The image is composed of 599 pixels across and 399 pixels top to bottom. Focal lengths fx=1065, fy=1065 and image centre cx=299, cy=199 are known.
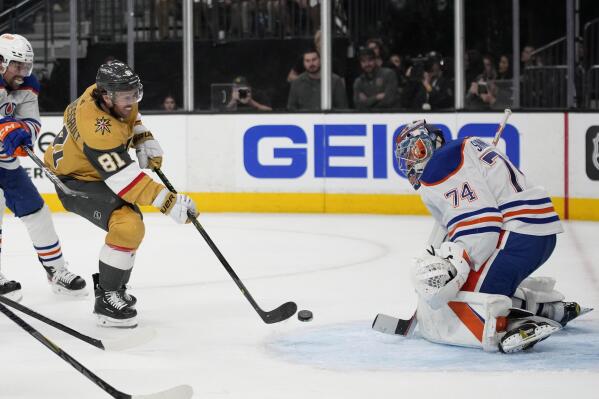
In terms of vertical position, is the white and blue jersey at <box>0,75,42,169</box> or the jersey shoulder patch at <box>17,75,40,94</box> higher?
the jersey shoulder patch at <box>17,75,40,94</box>

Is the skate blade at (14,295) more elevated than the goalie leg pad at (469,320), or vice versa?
the goalie leg pad at (469,320)

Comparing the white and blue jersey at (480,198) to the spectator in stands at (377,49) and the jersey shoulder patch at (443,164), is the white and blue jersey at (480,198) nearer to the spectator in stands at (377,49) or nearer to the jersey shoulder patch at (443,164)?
the jersey shoulder patch at (443,164)

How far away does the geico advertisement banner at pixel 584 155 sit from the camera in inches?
273

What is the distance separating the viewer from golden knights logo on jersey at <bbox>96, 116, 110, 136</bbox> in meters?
3.66

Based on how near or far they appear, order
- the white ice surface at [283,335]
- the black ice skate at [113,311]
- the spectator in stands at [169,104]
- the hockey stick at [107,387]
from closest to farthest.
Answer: the hockey stick at [107,387] → the white ice surface at [283,335] → the black ice skate at [113,311] → the spectator in stands at [169,104]

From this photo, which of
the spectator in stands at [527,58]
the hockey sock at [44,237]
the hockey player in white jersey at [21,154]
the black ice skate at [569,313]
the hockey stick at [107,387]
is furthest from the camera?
the spectator in stands at [527,58]

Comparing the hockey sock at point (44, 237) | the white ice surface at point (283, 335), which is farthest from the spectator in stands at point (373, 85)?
the hockey sock at point (44, 237)

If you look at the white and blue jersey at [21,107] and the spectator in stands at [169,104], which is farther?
the spectator in stands at [169,104]

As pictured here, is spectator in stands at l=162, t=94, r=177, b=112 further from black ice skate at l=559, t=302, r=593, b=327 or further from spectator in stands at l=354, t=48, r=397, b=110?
black ice skate at l=559, t=302, r=593, b=327

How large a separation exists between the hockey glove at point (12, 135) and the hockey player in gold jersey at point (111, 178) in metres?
0.18

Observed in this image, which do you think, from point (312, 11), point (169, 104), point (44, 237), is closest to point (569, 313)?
point (44, 237)

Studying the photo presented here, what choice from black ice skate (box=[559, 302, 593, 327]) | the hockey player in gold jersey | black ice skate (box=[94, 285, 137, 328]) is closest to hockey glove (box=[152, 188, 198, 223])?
the hockey player in gold jersey

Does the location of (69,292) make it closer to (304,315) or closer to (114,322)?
(114,322)

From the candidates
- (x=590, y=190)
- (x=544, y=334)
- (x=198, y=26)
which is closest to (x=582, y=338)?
(x=544, y=334)
